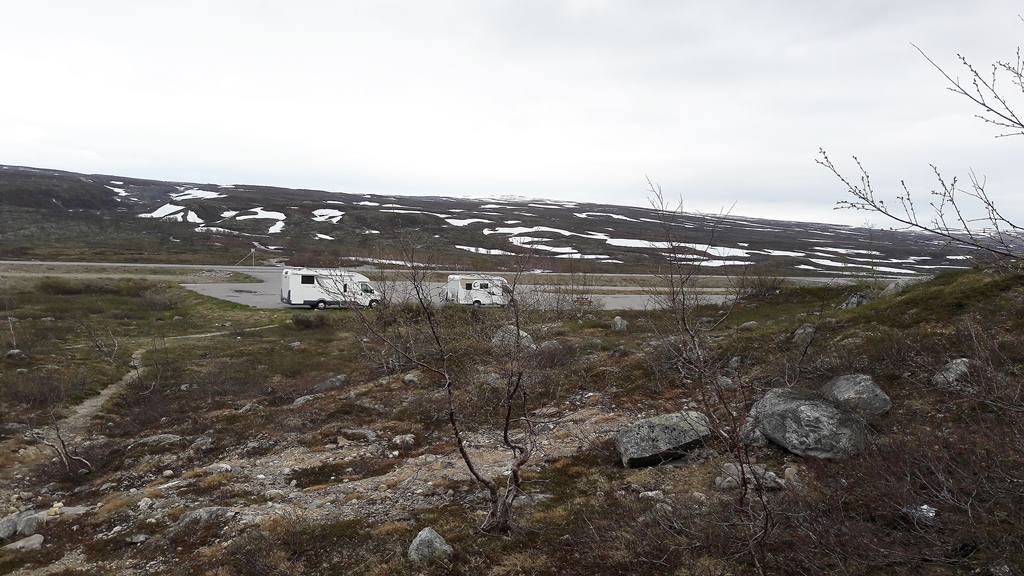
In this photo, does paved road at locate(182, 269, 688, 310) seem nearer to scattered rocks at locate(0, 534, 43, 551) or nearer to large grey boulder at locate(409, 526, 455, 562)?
scattered rocks at locate(0, 534, 43, 551)

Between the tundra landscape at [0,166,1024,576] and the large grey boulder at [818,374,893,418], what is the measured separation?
0.24 feet

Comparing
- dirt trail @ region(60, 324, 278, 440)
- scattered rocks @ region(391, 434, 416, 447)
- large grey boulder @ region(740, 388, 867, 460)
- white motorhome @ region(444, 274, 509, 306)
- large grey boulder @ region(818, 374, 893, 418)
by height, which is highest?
large grey boulder @ region(818, 374, 893, 418)

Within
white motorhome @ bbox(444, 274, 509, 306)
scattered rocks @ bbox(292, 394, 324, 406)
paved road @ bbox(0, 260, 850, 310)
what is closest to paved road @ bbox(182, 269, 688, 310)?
paved road @ bbox(0, 260, 850, 310)

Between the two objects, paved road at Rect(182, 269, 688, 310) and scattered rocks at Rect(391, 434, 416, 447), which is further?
paved road at Rect(182, 269, 688, 310)

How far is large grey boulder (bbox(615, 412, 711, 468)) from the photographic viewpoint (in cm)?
870

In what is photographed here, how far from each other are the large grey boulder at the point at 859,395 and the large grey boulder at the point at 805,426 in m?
0.30

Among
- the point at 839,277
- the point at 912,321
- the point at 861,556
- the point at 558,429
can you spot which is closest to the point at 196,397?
the point at 558,429

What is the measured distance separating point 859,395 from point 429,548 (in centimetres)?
733

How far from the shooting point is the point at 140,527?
8.55 meters

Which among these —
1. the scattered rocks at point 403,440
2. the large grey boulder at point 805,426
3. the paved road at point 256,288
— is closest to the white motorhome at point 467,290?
the paved road at point 256,288

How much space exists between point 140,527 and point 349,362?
44.2 feet

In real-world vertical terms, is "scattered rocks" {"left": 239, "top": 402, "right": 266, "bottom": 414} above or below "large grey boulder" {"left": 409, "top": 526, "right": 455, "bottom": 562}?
below

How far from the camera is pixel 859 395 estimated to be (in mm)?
8336

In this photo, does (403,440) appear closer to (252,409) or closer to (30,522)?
(252,409)
